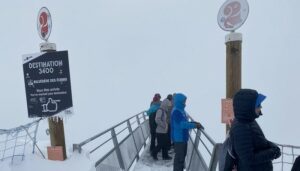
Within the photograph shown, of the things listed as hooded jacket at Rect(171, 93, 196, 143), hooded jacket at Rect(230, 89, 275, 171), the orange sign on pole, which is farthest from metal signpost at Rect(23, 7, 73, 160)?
hooded jacket at Rect(230, 89, 275, 171)

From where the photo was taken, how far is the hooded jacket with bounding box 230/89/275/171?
2.44 m

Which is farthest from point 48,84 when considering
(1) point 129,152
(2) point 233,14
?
(2) point 233,14

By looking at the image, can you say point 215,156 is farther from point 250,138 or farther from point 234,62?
point 234,62

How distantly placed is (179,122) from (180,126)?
8 centimetres

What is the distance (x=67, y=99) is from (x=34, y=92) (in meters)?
0.62

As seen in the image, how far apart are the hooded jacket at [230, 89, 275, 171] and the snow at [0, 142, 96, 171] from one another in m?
2.42

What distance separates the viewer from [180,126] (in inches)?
205

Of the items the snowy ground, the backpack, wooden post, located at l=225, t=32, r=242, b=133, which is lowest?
the snowy ground

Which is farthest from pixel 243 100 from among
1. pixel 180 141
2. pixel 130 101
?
pixel 130 101

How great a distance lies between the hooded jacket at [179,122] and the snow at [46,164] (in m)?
1.68

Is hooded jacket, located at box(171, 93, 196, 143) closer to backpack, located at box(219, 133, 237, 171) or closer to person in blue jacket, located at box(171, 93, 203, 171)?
person in blue jacket, located at box(171, 93, 203, 171)

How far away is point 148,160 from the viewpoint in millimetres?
7090

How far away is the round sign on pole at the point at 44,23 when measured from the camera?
5067mm

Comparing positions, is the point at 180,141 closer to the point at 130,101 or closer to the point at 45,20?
the point at 45,20
